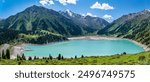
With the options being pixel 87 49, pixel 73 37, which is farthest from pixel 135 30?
pixel 73 37

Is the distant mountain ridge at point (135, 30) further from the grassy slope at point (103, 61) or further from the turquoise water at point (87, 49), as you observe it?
the grassy slope at point (103, 61)

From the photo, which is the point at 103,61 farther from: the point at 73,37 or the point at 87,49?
the point at 73,37

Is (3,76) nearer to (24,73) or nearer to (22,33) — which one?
(24,73)

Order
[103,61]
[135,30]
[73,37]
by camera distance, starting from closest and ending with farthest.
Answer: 1. [103,61]
2. [135,30]
3. [73,37]

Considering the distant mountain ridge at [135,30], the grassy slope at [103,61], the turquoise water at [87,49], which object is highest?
the distant mountain ridge at [135,30]

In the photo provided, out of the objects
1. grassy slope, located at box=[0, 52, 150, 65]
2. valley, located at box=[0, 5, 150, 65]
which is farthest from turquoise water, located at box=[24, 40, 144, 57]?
grassy slope, located at box=[0, 52, 150, 65]

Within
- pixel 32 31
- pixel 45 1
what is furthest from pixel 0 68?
pixel 32 31

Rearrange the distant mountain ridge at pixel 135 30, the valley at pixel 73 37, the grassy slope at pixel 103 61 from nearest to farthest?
the grassy slope at pixel 103 61 → the valley at pixel 73 37 → the distant mountain ridge at pixel 135 30

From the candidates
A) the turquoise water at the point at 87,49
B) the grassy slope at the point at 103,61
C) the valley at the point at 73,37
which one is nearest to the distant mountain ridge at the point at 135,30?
the valley at the point at 73,37
